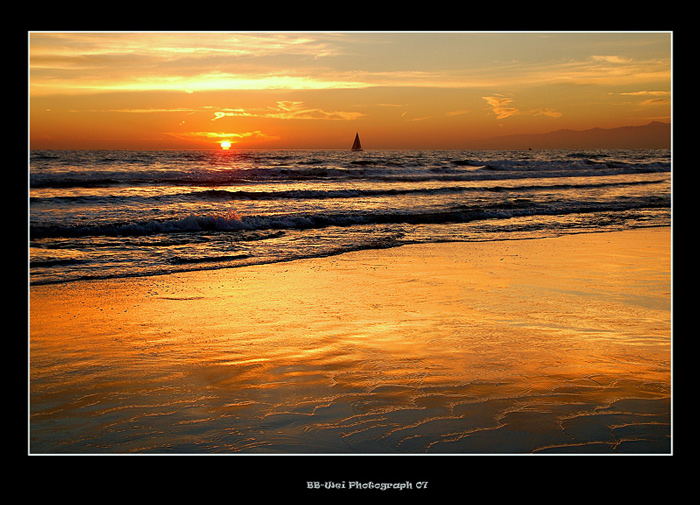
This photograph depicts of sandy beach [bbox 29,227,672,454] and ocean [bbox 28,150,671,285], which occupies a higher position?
ocean [bbox 28,150,671,285]

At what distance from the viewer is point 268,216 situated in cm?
1454

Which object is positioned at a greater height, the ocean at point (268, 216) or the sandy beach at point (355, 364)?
the ocean at point (268, 216)

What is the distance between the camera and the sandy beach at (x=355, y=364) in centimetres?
319

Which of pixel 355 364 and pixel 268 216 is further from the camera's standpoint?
pixel 268 216

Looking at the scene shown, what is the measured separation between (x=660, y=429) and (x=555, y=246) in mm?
7021

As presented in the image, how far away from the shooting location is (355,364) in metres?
4.27

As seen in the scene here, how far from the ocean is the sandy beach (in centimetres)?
221

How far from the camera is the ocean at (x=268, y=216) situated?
30.9 feet

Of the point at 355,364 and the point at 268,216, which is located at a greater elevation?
the point at 268,216

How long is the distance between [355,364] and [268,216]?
419 inches

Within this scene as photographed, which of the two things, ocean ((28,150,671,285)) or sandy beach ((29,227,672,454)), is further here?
ocean ((28,150,671,285))

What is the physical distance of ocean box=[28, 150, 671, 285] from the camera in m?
9.41

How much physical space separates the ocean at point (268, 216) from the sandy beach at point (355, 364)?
2.21 meters

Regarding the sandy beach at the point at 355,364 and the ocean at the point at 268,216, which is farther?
the ocean at the point at 268,216
